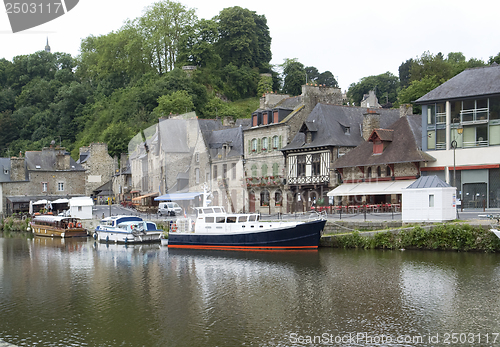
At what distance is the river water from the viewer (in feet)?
46.3

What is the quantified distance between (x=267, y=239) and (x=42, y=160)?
39.7 metres

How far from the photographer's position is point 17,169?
58.8m

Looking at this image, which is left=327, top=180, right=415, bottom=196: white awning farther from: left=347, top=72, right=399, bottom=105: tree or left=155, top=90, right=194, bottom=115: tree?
left=347, top=72, right=399, bottom=105: tree

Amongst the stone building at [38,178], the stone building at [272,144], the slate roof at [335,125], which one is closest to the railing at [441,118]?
the slate roof at [335,125]

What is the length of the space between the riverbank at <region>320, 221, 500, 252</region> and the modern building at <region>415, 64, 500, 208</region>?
7164 mm

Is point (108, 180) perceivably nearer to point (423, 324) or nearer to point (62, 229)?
point (62, 229)

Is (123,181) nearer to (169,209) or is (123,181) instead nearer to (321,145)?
(169,209)

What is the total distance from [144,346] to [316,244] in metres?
15.6

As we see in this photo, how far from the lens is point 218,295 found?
18.9 m

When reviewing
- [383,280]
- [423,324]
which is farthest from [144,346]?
[383,280]

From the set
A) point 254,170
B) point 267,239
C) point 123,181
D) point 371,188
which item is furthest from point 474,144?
point 123,181

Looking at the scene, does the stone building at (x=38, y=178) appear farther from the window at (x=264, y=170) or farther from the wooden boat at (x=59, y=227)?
the window at (x=264, y=170)

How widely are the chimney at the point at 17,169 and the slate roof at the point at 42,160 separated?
2.33 feet

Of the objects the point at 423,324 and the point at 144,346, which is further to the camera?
the point at 423,324
